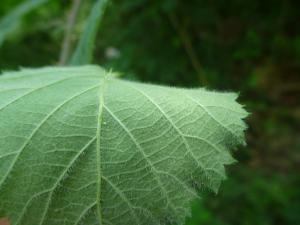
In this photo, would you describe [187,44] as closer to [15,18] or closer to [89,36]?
[15,18]

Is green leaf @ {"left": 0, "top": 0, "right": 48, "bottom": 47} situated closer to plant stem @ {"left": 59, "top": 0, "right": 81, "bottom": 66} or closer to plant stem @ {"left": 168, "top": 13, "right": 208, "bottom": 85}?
plant stem @ {"left": 59, "top": 0, "right": 81, "bottom": 66}

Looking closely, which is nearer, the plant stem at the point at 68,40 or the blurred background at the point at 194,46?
the plant stem at the point at 68,40

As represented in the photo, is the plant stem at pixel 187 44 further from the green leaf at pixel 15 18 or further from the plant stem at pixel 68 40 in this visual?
the green leaf at pixel 15 18

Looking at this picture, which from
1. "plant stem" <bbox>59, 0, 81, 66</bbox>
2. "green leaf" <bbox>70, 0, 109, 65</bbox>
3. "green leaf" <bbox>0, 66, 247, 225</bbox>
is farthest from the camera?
"plant stem" <bbox>59, 0, 81, 66</bbox>

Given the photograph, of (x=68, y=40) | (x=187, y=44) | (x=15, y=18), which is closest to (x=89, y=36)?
(x=68, y=40)

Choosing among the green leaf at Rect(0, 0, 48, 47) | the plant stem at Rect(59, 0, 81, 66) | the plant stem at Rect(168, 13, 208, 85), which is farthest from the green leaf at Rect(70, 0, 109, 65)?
the plant stem at Rect(168, 13, 208, 85)

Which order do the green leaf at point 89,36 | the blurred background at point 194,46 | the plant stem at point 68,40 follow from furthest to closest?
the blurred background at point 194,46, the plant stem at point 68,40, the green leaf at point 89,36

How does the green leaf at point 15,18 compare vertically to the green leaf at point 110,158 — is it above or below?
above

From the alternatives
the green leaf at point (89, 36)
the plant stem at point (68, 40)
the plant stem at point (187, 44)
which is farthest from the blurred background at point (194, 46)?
the green leaf at point (89, 36)
